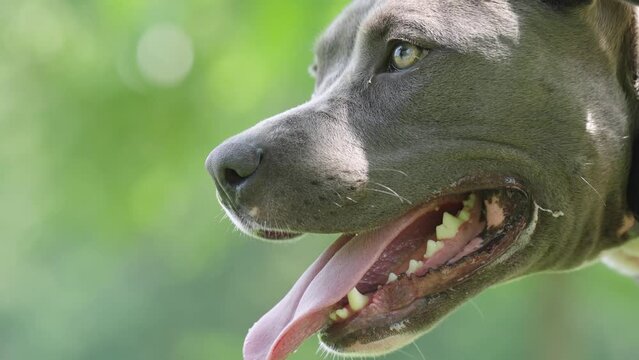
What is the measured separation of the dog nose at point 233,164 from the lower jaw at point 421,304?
1.81ft

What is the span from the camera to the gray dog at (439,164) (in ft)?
11.6

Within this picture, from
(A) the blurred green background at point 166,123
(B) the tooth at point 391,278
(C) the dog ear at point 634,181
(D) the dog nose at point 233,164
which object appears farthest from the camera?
(A) the blurred green background at point 166,123

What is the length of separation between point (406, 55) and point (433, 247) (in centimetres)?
64

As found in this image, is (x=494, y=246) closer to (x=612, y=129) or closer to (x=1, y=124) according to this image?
(x=612, y=129)

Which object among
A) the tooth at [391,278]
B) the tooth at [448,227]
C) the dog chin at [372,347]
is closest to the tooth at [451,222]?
the tooth at [448,227]

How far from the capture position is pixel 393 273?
3639 millimetres

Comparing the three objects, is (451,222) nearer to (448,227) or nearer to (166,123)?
(448,227)

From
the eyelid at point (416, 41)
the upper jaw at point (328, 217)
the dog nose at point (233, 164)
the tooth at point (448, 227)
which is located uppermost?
the eyelid at point (416, 41)

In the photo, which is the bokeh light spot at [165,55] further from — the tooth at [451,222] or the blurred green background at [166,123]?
the tooth at [451,222]

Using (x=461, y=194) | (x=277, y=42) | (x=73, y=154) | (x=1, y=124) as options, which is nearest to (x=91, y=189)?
(x=73, y=154)

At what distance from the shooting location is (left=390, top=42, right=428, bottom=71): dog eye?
3.69 meters

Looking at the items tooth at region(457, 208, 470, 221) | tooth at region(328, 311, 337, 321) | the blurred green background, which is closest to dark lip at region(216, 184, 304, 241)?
tooth at region(328, 311, 337, 321)

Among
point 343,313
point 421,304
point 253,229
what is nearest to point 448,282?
point 421,304

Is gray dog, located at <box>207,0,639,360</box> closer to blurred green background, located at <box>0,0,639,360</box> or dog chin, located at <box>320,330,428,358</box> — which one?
dog chin, located at <box>320,330,428,358</box>
